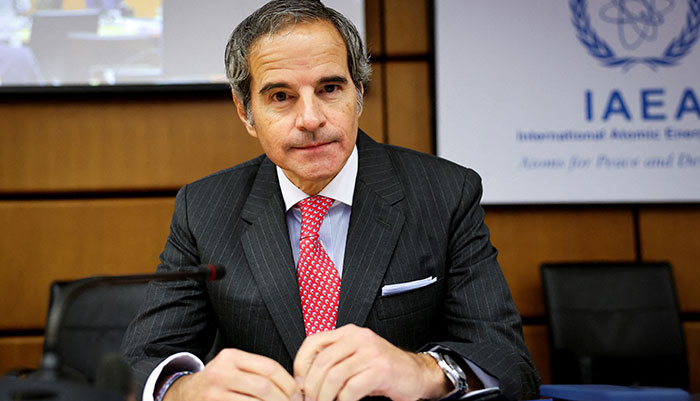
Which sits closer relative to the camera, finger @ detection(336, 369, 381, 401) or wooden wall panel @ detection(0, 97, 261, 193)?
finger @ detection(336, 369, 381, 401)

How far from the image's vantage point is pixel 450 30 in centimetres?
252

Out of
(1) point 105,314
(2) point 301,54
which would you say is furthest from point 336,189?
(1) point 105,314

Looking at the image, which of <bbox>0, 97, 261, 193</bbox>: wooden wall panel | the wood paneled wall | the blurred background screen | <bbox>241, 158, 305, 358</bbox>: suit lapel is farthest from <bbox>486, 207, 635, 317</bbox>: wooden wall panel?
<bbox>241, 158, 305, 358</bbox>: suit lapel

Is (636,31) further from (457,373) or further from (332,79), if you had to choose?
(457,373)

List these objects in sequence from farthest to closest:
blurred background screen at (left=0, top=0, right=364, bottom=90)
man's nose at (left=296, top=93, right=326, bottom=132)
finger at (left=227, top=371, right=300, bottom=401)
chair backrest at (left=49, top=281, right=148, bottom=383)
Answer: blurred background screen at (left=0, top=0, right=364, bottom=90), chair backrest at (left=49, top=281, right=148, bottom=383), man's nose at (left=296, top=93, right=326, bottom=132), finger at (left=227, top=371, right=300, bottom=401)

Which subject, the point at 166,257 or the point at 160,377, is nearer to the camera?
the point at 160,377

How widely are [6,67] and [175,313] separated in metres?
→ 1.73

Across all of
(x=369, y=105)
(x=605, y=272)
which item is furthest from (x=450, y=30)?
(x=605, y=272)

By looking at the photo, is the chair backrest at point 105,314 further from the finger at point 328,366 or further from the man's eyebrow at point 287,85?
the finger at point 328,366

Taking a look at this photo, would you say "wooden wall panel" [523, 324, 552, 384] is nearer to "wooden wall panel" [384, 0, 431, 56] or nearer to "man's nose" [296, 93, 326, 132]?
"wooden wall panel" [384, 0, 431, 56]

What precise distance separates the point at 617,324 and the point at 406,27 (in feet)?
5.13

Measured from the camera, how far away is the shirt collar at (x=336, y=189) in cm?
140

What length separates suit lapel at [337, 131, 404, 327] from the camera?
49.6 inches

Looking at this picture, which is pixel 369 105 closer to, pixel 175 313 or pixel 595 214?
pixel 595 214
